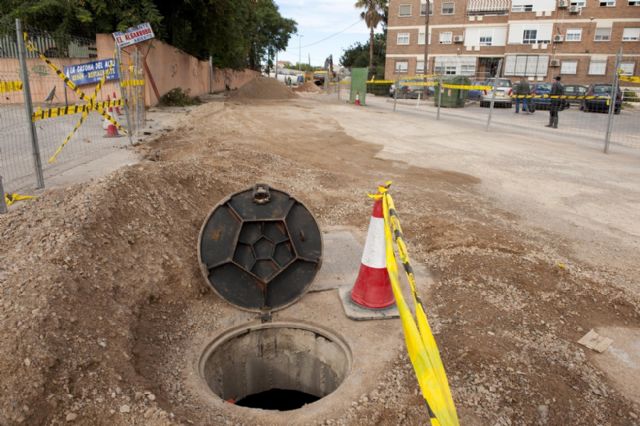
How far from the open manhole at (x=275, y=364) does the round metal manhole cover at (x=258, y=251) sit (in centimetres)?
27

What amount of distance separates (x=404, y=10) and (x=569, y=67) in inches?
680

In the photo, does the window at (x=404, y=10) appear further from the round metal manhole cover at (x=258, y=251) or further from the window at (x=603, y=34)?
the round metal manhole cover at (x=258, y=251)

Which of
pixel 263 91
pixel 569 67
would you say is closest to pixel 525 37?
pixel 569 67

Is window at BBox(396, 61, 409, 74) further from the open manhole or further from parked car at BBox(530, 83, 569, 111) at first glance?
the open manhole

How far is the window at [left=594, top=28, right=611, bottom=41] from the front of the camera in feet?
132

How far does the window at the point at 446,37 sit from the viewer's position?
152 feet

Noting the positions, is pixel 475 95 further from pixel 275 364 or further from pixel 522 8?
pixel 275 364

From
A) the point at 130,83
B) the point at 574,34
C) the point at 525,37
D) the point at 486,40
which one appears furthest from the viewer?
the point at 486,40

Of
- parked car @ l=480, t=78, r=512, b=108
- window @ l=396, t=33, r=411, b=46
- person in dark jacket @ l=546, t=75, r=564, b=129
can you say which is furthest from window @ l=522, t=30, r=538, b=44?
person in dark jacket @ l=546, t=75, r=564, b=129

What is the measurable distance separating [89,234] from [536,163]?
923 centimetres

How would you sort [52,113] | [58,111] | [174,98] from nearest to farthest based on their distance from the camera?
[52,113] < [58,111] < [174,98]

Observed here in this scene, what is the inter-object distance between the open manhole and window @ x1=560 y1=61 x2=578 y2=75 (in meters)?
46.0

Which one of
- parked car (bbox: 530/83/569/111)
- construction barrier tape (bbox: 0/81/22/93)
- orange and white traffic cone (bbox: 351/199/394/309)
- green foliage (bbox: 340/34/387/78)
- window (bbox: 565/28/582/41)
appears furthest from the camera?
green foliage (bbox: 340/34/387/78)

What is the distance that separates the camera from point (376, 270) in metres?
3.80
